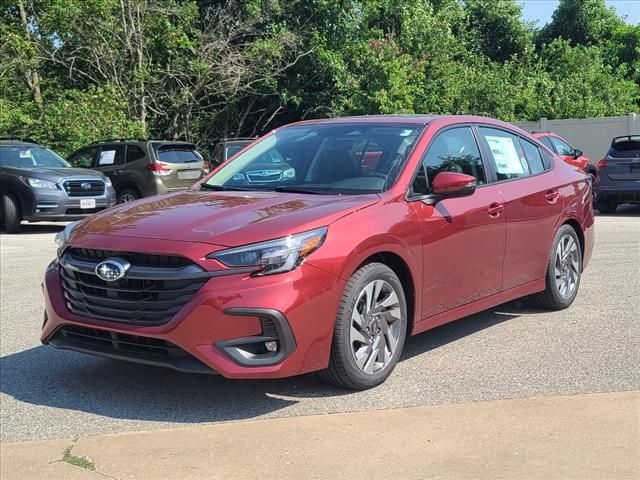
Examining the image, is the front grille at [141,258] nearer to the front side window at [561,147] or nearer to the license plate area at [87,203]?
the license plate area at [87,203]

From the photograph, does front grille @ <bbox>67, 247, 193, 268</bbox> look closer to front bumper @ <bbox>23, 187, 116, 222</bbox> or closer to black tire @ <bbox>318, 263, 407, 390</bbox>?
black tire @ <bbox>318, 263, 407, 390</bbox>

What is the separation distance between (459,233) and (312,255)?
1.42 m

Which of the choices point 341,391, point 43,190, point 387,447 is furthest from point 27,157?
point 387,447

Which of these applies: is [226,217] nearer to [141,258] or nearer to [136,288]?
[141,258]

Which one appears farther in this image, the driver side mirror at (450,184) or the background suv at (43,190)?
the background suv at (43,190)

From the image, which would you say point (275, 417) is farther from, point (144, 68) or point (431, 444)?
point (144, 68)

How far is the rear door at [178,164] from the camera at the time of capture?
16.5 meters

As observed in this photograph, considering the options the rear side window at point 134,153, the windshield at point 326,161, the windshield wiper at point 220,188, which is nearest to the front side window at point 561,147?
the rear side window at point 134,153

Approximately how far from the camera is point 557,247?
20.8 feet

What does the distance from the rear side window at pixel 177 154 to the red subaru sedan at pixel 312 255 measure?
11.1 metres

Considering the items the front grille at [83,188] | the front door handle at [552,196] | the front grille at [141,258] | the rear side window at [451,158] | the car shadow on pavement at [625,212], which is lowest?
the car shadow on pavement at [625,212]

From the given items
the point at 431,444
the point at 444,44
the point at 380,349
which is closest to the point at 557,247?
the point at 380,349

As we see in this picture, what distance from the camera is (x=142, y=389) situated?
4711mm

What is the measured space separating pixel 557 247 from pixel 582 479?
3.31 metres
